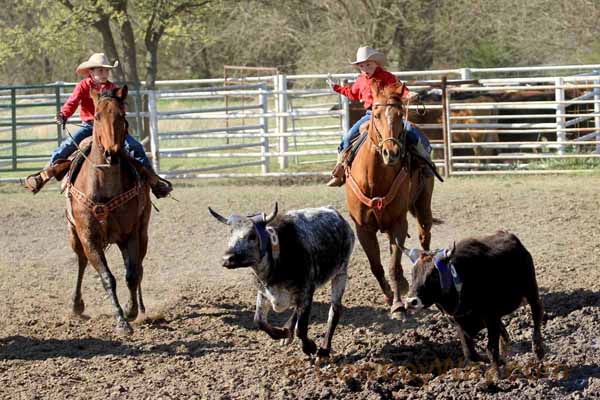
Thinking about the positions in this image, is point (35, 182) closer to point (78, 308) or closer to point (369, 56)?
point (78, 308)

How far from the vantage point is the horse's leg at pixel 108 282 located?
8.12 metres

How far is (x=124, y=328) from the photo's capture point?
26.5 ft

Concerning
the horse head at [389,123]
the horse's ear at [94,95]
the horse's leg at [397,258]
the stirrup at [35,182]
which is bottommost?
the horse's leg at [397,258]

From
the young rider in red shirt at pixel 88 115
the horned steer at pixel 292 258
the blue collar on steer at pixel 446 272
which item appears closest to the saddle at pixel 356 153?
the horned steer at pixel 292 258

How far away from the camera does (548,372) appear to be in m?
6.25

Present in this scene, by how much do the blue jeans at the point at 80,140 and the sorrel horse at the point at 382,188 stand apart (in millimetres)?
1845

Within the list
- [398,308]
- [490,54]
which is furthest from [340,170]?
[490,54]

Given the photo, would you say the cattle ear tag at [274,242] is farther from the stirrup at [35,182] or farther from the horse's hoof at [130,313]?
the stirrup at [35,182]

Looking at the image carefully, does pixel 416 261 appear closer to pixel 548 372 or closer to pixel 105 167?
pixel 548 372

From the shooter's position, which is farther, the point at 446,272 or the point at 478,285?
the point at 478,285

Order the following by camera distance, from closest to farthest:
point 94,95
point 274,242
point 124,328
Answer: point 274,242
point 124,328
point 94,95

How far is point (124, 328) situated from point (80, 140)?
6.21ft

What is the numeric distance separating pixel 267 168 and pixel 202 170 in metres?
1.15

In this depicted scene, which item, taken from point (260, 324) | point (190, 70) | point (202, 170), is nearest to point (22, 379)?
point (260, 324)
